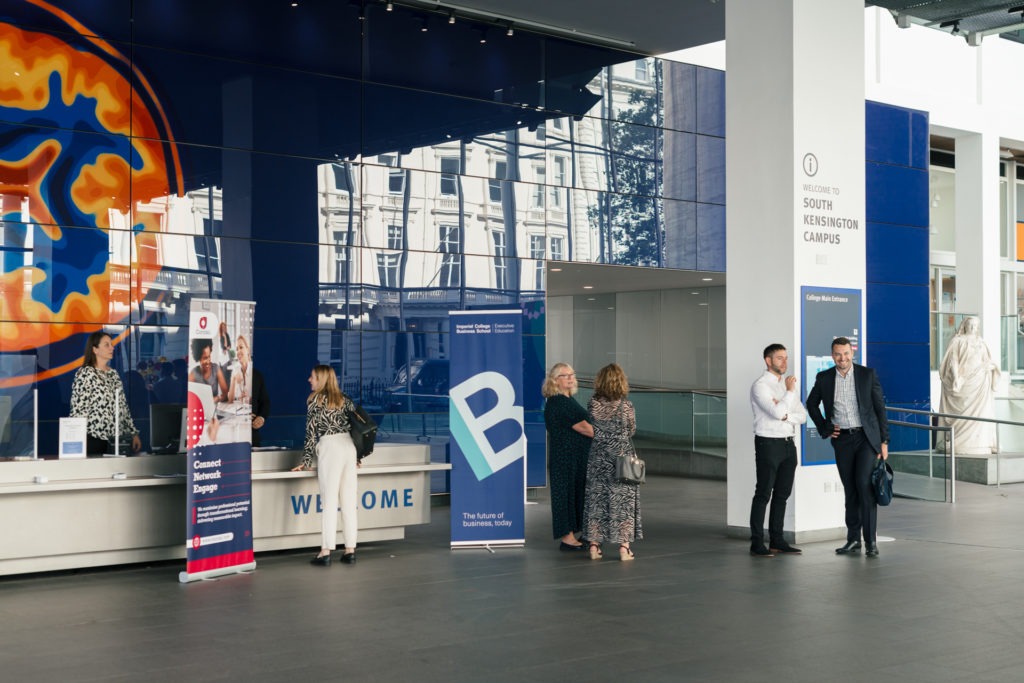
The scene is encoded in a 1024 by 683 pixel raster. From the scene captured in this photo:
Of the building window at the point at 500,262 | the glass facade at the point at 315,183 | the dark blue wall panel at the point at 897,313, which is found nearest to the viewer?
the glass facade at the point at 315,183

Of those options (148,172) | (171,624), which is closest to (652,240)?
(148,172)

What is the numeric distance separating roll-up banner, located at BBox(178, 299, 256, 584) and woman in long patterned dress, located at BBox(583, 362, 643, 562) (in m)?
2.64

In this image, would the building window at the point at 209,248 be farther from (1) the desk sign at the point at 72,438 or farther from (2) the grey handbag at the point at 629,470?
(2) the grey handbag at the point at 629,470

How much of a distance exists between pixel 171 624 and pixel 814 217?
641 cm

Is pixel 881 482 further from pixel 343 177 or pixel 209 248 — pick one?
pixel 209 248

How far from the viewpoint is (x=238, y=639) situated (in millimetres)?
6348

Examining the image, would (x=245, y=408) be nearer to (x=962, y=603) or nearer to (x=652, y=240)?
(x=962, y=603)

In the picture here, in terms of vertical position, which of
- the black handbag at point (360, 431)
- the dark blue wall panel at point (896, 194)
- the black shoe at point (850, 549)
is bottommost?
the black shoe at point (850, 549)

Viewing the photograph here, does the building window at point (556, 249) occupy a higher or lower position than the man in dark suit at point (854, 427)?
higher

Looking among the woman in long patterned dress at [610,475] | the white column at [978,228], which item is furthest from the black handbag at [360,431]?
the white column at [978,228]

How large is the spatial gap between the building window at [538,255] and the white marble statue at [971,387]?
22.8 feet

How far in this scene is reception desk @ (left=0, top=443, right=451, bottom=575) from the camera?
822 cm

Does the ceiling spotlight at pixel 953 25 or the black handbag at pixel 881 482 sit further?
the ceiling spotlight at pixel 953 25

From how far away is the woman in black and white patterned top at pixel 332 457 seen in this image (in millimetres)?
9109
